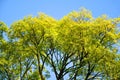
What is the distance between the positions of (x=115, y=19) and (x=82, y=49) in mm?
5420

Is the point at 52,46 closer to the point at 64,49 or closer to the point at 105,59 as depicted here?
Result: the point at 64,49

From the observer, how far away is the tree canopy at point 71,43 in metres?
34.0

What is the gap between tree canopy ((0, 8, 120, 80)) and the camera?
34.0m

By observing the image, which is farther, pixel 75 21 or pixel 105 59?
pixel 75 21

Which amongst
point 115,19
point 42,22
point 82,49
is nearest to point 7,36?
point 42,22

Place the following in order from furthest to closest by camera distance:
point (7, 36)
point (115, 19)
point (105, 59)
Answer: point (7, 36), point (115, 19), point (105, 59)

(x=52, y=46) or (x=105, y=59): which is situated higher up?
(x=52, y=46)

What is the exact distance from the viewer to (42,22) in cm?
3881

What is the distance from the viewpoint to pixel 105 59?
1315 inches

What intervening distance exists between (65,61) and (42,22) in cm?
592

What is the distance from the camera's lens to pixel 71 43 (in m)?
34.9

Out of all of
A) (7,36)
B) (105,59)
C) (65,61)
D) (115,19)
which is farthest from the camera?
(7,36)

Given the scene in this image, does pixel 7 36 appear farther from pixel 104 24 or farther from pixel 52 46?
pixel 104 24

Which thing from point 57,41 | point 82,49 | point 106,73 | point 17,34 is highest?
point 17,34
